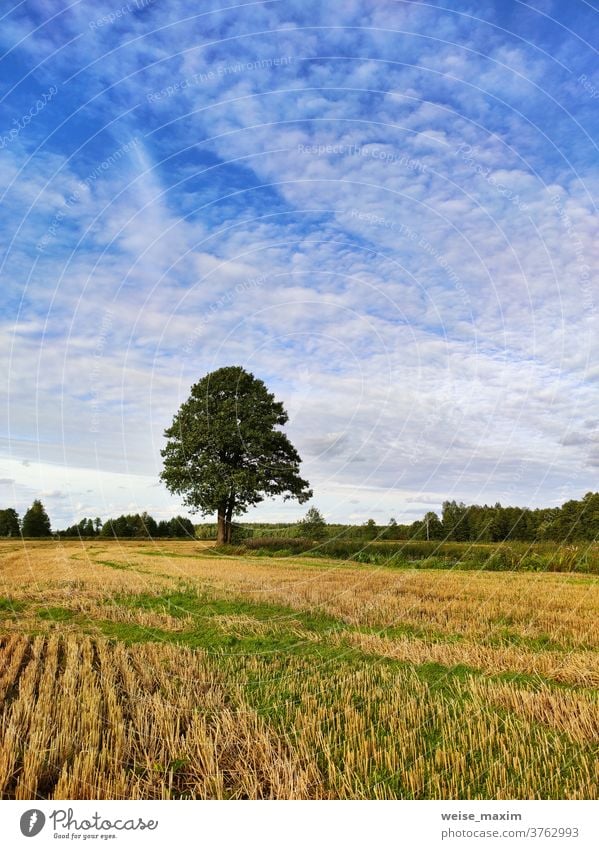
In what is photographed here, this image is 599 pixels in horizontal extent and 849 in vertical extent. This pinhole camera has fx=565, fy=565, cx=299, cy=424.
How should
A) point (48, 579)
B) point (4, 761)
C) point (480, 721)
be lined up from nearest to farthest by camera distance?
point (4, 761), point (480, 721), point (48, 579)

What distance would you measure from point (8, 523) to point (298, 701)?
200 ft

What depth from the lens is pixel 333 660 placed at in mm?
9062

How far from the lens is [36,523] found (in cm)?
6109

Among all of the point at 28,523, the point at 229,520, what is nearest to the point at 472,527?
the point at 229,520

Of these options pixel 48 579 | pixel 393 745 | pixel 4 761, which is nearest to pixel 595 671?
pixel 393 745

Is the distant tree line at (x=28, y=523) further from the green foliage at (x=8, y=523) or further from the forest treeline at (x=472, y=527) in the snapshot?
the forest treeline at (x=472, y=527)

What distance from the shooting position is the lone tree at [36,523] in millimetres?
57781

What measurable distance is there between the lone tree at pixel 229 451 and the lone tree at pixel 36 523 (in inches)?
879

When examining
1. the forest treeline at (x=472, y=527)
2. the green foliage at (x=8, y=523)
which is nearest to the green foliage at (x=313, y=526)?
the forest treeline at (x=472, y=527)

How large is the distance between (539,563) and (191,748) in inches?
1030

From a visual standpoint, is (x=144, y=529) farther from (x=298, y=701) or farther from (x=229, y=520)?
(x=298, y=701)

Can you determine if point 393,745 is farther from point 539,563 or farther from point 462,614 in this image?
point 539,563

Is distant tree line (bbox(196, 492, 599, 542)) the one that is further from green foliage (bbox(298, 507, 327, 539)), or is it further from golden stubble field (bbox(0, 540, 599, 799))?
golden stubble field (bbox(0, 540, 599, 799))

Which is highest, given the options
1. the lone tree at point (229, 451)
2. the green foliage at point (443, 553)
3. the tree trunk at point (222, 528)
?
the lone tree at point (229, 451)
